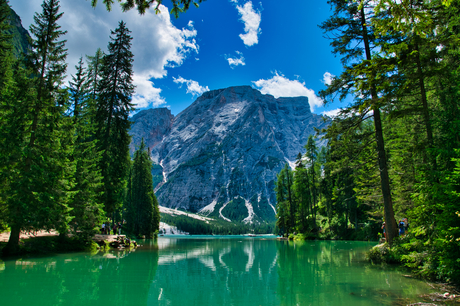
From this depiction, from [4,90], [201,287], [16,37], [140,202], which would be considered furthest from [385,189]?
[16,37]

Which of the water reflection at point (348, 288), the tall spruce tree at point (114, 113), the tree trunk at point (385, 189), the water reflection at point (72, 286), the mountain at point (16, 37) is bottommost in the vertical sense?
the water reflection at point (348, 288)

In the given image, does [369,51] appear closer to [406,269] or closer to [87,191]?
[406,269]

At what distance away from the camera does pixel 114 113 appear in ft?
75.0

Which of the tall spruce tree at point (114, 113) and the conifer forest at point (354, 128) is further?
the tall spruce tree at point (114, 113)

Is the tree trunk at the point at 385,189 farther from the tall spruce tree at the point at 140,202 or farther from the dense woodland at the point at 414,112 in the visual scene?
the tall spruce tree at the point at 140,202

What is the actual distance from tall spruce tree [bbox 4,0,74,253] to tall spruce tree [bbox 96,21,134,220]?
5901mm

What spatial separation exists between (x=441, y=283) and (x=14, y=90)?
66.9ft

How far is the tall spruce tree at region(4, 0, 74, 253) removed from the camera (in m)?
12.9

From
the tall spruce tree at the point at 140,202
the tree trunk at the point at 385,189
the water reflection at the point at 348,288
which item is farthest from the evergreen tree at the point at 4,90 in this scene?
the tall spruce tree at the point at 140,202

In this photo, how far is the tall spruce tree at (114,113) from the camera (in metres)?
22.0

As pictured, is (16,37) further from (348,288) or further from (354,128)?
(348,288)

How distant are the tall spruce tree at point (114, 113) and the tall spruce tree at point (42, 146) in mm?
5901

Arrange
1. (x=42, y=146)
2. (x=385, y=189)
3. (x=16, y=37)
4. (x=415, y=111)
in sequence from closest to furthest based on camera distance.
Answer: (x=415, y=111)
(x=385, y=189)
(x=42, y=146)
(x=16, y=37)

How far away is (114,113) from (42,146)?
9.45m
